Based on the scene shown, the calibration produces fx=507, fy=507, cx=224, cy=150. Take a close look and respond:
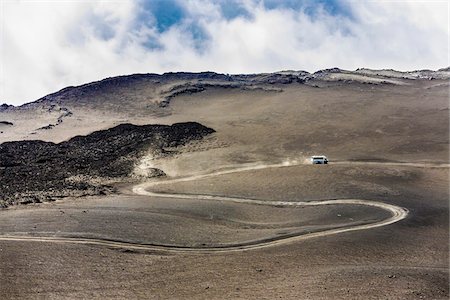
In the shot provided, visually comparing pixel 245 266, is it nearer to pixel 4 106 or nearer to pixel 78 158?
pixel 78 158

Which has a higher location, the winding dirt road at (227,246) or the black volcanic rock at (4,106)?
the black volcanic rock at (4,106)

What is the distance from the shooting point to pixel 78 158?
6719 centimetres

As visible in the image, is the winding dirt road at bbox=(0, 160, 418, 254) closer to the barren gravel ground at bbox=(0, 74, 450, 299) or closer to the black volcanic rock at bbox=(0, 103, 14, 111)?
the barren gravel ground at bbox=(0, 74, 450, 299)

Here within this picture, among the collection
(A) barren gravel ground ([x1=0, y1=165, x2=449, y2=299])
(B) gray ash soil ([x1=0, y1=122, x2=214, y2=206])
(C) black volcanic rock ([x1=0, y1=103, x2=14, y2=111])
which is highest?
(C) black volcanic rock ([x1=0, y1=103, x2=14, y2=111])

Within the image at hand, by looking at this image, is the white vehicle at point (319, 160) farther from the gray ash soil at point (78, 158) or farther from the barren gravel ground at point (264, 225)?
the gray ash soil at point (78, 158)

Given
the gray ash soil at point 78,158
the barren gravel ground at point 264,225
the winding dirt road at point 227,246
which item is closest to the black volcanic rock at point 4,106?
the barren gravel ground at point 264,225

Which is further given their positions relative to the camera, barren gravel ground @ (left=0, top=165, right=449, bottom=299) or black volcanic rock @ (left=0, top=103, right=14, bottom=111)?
black volcanic rock @ (left=0, top=103, right=14, bottom=111)

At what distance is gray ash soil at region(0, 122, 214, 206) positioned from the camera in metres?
51.4

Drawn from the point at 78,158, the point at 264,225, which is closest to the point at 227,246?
the point at 264,225

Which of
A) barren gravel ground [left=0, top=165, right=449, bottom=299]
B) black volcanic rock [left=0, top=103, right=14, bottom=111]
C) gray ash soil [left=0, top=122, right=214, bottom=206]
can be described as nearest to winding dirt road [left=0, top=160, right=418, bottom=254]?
barren gravel ground [left=0, top=165, right=449, bottom=299]

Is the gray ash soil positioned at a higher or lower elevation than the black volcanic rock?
lower

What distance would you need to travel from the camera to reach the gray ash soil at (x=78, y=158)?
169 feet

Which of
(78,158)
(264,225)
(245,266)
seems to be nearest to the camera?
(245,266)

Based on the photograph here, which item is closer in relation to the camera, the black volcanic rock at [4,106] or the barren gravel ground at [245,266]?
the barren gravel ground at [245,266]
